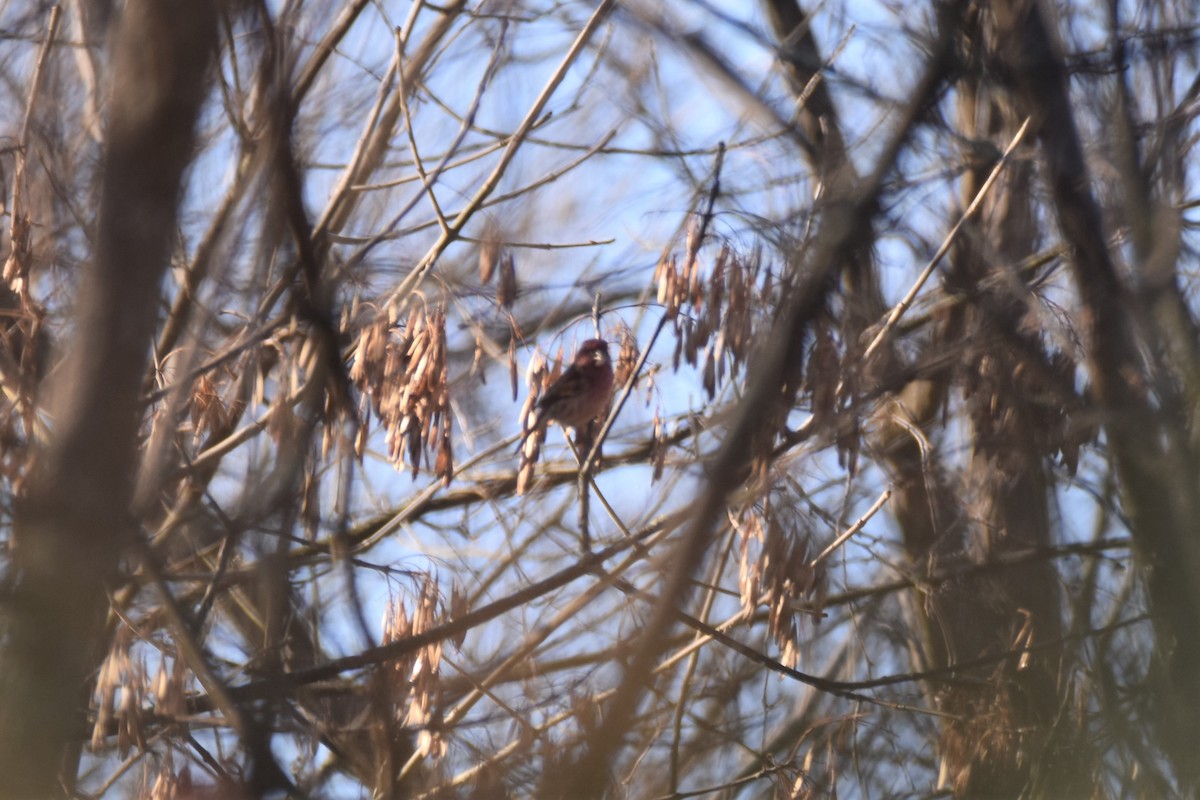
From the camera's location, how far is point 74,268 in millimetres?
4406

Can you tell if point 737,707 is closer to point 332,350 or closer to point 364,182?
point 364,182

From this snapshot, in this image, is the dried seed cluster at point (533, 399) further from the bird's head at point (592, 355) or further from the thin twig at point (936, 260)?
the thin twig at point (936, 260)

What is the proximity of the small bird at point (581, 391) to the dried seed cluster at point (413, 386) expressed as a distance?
43 cm

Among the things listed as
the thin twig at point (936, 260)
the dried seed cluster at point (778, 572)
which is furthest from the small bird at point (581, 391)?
the thin twig at point (936, 260)

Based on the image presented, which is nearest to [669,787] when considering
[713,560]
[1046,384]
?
[713,560]

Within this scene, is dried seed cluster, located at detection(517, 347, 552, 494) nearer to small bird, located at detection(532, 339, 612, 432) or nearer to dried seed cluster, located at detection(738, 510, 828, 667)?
small bird, located at detection(532, 339, 612, 432)

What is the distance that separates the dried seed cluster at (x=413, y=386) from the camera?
3.86m

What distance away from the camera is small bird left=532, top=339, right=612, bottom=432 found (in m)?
4.29

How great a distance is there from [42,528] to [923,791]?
4.65m

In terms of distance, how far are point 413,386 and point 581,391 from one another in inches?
34.7

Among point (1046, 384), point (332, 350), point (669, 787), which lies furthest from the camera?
point (669, 787)

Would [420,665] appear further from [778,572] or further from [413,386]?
[778,572]

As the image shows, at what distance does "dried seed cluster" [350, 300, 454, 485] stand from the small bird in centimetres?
43

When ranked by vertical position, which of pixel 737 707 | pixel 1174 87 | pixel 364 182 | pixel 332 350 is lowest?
pixel 332 350
